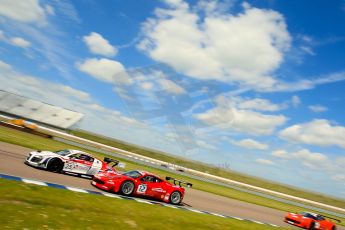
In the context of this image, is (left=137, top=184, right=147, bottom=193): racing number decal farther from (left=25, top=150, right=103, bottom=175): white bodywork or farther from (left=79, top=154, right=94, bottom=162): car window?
(left=79, top=154, right=94, bottom=162): car window

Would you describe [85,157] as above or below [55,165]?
above

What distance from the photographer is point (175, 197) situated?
17.1 meters

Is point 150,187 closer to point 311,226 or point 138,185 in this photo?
point 138,185

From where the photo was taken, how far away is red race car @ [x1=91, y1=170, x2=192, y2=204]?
48.7 ft

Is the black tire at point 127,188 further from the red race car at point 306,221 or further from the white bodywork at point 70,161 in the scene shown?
the red race car at point 306,221

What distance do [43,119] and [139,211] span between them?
75898 millimetres

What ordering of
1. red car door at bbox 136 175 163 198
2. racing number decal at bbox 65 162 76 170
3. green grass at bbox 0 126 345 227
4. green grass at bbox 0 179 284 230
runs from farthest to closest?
green grass at bbox 0 126 345 227
racing number decal at bbox 65 162 76 170
red car door at bbox 136 175 163 198
green grass at bbox 0 179 284 230

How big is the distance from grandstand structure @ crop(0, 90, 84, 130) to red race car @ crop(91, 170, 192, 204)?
67.5 meters

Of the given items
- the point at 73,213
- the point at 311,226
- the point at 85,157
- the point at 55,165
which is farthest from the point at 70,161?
the point at 311,226

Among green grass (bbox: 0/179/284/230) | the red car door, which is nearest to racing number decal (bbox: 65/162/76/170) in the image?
the red car door

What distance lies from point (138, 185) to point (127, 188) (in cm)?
59

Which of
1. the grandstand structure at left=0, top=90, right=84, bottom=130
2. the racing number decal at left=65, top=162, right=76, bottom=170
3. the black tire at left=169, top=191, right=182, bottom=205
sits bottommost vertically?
the black tire at left=169, top=191, right=182, bottom=205

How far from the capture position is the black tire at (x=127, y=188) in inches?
588

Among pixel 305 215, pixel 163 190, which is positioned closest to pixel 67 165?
pixel 163 190
